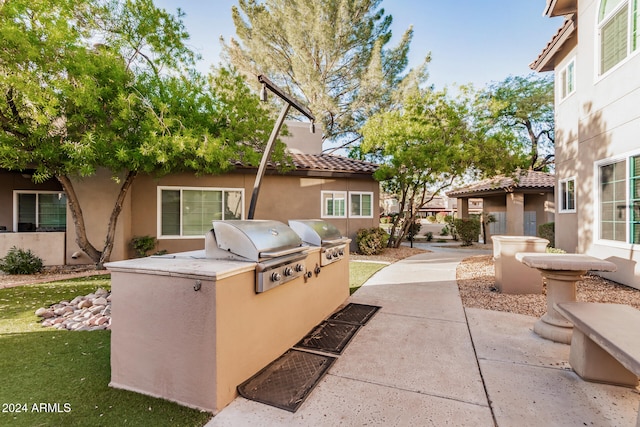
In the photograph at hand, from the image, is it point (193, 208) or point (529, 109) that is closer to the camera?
point (193, 208)

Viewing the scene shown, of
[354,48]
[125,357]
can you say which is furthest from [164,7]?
[354,48]

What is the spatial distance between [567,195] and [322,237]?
28.9 feet

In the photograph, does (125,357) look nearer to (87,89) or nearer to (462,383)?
(462,383)

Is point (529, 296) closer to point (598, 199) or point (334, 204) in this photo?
point (598, 199)

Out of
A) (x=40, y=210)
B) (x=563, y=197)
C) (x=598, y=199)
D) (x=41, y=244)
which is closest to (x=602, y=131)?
(x=598, y=199)

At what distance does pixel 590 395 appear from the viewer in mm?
2598

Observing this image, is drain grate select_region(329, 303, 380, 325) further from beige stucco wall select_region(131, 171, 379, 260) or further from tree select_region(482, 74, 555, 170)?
tree select_region(482, 74, 555, 170)

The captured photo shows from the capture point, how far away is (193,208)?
1014 centimetres

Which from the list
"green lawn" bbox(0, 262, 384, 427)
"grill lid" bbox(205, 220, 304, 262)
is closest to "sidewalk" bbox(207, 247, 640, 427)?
"green lawn" bbox(0, 262, 384, 427)

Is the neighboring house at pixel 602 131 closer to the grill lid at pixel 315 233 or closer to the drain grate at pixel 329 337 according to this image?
the drain grate at pixel 329 337

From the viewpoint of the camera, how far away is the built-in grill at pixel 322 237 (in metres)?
4.41

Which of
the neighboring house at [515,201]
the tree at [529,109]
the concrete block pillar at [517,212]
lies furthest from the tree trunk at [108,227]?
the tree at [529,109]

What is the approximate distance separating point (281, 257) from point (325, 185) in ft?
28.8

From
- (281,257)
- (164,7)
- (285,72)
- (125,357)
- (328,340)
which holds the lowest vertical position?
(328,340)
